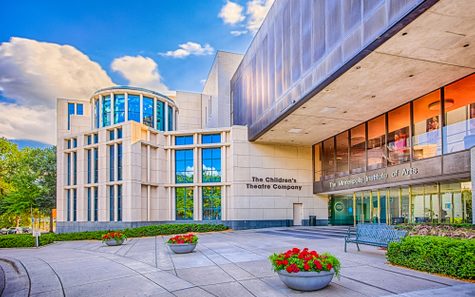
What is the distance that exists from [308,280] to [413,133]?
15307 millimetres

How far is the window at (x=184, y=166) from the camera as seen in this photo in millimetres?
31391

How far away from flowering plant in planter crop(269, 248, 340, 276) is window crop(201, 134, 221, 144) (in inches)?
940

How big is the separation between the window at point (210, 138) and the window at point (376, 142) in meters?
13.2

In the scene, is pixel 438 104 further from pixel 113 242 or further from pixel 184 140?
pixel 184 140

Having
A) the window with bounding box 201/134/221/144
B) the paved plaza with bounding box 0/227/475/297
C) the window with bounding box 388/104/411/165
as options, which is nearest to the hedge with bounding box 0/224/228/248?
the window with bounding box 201/134/221/144

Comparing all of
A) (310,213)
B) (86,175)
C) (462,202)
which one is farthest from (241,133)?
(462,202)

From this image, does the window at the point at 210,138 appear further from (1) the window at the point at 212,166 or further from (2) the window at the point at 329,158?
(2) the window at the point at 329,158

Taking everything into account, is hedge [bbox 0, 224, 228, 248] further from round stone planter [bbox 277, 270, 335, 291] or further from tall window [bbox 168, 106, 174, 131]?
tall window [bbox 168, 106, 174, 131]

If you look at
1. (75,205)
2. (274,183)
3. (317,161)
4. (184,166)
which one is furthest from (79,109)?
(317,161)

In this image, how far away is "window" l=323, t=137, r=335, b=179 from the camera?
28703 mm

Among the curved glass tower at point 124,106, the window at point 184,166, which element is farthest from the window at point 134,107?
the window at point 184,166

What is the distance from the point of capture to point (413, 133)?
757 inches

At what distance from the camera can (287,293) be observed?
7137mm

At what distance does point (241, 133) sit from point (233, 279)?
22101mm
